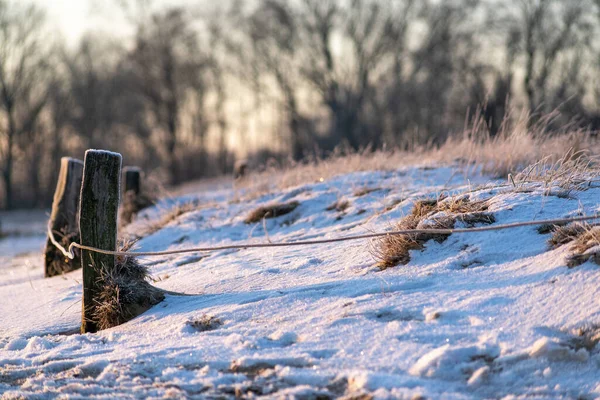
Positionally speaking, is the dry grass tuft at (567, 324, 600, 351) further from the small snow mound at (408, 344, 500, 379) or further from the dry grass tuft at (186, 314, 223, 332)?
the dry grass tuft at (186, 314, 223, 332)

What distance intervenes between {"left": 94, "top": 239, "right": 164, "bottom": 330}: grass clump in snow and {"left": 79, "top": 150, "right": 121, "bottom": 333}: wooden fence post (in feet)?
0.16

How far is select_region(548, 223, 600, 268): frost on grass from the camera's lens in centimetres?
353

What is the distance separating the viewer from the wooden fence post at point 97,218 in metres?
4.46

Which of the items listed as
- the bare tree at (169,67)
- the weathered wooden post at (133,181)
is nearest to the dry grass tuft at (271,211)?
the weathered wooden post at (133,181)

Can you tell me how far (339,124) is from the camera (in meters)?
31.2

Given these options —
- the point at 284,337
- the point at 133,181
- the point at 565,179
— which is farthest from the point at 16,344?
the point at 133,181

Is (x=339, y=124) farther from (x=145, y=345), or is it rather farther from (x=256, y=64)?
(x=145, y=345)

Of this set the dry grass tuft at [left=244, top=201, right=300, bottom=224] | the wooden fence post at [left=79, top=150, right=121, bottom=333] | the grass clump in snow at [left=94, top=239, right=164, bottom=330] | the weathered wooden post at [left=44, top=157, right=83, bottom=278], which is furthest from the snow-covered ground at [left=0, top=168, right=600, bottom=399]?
the dry grass tuft at [left=244, top=201, right=300, bottom=224]

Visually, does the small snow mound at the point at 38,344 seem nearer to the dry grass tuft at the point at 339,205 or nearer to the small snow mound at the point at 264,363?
the small snow mound at the point at 264,363

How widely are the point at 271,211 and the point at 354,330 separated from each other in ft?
14.3

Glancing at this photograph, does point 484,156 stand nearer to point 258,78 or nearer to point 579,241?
point 579,241

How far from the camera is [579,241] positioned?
12.0 feet

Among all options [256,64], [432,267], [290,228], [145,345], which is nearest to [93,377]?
[145,345]

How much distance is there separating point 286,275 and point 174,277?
1338 millimetres
